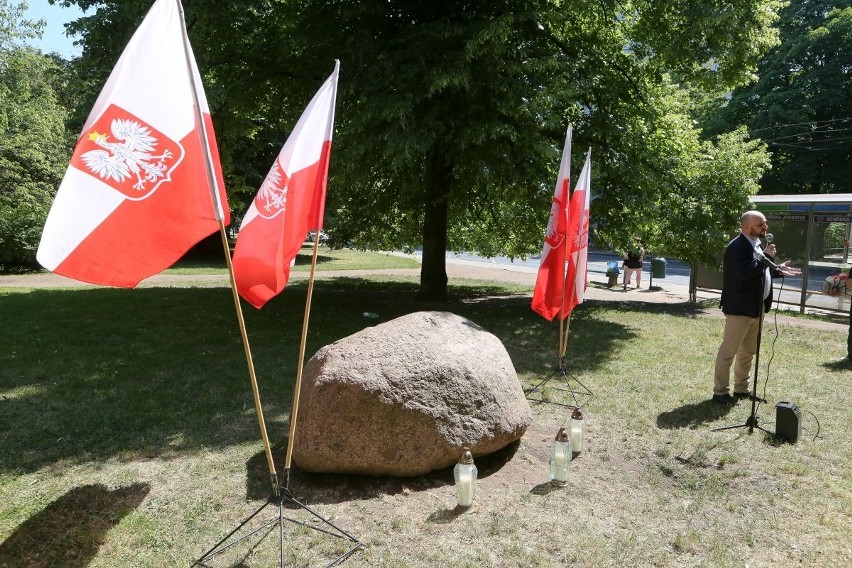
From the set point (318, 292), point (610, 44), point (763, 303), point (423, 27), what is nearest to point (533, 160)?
point (423, 27)

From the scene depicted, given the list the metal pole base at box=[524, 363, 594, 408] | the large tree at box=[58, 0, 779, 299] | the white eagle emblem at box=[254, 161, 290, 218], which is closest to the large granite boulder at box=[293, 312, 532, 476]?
the white eagle emblem at box=[254, 161, 290, 218]

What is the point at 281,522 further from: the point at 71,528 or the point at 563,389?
the point at 563,389

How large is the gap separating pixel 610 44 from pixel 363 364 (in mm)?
12189

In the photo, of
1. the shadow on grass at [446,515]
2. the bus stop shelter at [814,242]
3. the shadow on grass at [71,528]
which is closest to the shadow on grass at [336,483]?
the shadow on grass at [446,515]

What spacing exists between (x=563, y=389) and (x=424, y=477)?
3141 millimetres

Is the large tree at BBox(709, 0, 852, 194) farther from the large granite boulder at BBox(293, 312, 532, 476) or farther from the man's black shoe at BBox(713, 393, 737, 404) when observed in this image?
the large granite boulder at BBox(293, 312, 532, 476)

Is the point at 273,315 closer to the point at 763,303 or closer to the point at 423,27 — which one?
the point at 423,27

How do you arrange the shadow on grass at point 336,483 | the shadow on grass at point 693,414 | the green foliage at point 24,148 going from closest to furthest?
the shadow on grass at point 336,483, the shadow on grass at point 693,414, the green foliage at point 24,148

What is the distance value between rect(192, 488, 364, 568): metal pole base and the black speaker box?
4.40 metres

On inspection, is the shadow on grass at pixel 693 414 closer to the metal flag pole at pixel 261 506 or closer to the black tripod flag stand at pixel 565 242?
the black tripod flag stand at pixel 565 242

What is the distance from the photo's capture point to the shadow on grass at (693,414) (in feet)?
21.7

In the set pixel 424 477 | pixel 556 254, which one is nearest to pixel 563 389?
pixel 556 254

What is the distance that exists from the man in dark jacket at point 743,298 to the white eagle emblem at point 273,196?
16.9 feet

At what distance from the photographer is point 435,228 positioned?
1442cm
